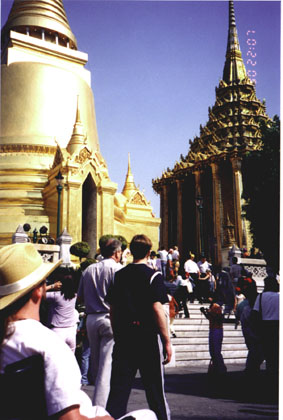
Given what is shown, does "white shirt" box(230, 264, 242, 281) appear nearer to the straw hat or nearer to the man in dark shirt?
the man in dark shirt

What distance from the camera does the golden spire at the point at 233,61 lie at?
42125 mm

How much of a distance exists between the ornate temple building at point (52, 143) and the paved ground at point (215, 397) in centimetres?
1288

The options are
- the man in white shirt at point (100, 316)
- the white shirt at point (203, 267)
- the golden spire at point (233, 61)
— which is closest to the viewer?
the man in white shirt at point (100, 316)

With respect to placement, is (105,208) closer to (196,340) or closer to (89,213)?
(89,213)

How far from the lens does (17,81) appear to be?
84.3 ft

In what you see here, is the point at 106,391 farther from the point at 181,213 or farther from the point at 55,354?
the point at 181,213

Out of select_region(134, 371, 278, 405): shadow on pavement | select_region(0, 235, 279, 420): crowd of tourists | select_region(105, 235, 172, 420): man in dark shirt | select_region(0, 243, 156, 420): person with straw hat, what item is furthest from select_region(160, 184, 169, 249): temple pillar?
select_region(0, 243, 156, 420): person with straw hat

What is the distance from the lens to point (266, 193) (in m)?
20.0

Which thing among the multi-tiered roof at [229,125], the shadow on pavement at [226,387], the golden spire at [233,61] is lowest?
the shadow on pavement at [226,387]

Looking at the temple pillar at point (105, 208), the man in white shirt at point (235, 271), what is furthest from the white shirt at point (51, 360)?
the temple pillar at point (105, 208)

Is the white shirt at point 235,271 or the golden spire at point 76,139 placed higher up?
the golden spire at point 76,139

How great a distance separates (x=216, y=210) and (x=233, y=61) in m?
15.3

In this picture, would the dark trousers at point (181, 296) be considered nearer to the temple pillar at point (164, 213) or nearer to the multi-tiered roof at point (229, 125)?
the multi-tiered roof at point (229, 125)

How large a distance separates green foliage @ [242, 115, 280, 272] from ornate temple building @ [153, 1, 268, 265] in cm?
1323
